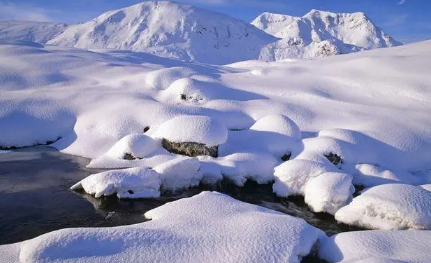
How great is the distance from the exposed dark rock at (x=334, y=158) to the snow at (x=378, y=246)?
6171 mm

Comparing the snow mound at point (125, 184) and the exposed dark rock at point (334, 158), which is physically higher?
the exposed dark rock at point (334, 158)

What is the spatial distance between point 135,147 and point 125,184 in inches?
156

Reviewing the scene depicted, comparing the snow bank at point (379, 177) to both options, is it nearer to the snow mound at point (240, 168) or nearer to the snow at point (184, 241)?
the snow mound at point (240, 168)

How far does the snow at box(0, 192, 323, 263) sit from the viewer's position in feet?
22.5

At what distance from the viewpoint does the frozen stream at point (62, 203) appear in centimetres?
968

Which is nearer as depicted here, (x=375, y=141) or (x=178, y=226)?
(x=178, y=226)

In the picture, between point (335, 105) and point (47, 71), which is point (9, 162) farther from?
point (335, 105)

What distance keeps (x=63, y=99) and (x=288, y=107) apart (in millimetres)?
14089

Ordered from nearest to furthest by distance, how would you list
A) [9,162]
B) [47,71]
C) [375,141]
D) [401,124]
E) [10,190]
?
[10,190]
[9,162]
[375,141]
[401,124]
[47,71]

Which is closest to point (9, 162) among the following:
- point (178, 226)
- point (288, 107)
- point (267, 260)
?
point (178, 226)

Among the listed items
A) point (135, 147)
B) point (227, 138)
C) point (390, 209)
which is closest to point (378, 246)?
point (390, 209)

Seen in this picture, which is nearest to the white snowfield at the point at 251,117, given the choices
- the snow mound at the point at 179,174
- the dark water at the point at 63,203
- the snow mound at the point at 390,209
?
the snow mound at the point at 179,174

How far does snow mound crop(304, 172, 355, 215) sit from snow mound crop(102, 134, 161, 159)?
7.35 m

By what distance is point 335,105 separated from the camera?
69.3 ft
